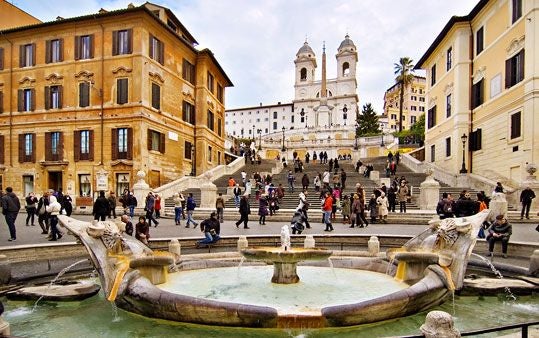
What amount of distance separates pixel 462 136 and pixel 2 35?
35.8 metres

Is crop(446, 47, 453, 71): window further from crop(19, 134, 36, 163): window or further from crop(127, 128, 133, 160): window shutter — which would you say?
crop(19, 134, 36, 163): window

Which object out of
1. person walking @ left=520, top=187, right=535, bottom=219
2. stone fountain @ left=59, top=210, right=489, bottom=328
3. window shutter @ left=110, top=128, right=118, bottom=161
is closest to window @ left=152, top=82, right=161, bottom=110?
window shutter @ left=110, top=128, right=118, bottom=161

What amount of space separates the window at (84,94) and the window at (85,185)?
211 inches

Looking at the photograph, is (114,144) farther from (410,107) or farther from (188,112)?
(410,107)

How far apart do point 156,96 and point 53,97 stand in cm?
793

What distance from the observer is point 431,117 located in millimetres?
36844

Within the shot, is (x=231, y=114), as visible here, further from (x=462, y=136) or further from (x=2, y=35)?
(x=462, y=136)

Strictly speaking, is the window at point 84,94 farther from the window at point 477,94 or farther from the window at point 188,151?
the window at point 477,94

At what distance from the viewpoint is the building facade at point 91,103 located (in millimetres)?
30422

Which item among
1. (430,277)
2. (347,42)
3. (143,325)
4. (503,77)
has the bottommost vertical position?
(143,325)

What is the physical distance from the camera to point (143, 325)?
20.4 ft

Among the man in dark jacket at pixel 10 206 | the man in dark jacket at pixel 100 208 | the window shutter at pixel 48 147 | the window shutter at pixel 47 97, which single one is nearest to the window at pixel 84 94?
the window shutter at pixel 47 97

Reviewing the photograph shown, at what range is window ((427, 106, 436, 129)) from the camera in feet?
118

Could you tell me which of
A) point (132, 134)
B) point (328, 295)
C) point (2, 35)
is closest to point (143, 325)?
point (328, 295)
